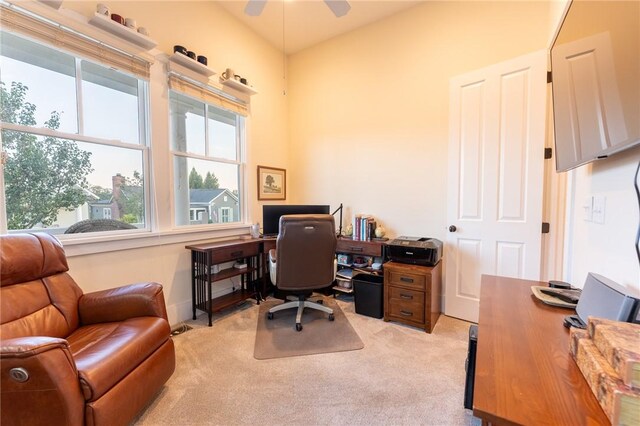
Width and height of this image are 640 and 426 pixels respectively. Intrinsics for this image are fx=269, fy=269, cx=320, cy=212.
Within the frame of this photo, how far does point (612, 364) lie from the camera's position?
0.60m

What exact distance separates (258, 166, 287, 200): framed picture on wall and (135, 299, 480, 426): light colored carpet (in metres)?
1.85

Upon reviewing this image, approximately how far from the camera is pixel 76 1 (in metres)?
1.95

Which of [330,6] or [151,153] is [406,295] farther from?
[151,153]

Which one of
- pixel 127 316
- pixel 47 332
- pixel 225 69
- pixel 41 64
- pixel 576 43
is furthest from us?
pixel 225 69

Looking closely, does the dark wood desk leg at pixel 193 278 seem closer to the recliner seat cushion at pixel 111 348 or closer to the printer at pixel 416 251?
the recliner seat cushion at pixel 111 348

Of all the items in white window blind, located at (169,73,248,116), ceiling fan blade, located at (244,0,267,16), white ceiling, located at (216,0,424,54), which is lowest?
A: white window blind, located at (169,73,248,116)

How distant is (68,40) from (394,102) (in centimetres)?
293

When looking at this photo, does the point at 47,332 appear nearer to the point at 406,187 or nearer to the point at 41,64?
the point at 41,64

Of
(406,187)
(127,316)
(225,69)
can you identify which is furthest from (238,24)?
(127,316)

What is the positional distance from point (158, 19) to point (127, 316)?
2.55 m

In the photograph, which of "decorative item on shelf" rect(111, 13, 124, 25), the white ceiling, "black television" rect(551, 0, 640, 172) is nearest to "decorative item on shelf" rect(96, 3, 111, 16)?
"decorative item on shelf" rect(111, 13, 124, 25)

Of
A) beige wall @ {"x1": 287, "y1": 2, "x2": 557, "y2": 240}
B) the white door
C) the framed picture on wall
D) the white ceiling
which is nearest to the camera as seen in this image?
the white door

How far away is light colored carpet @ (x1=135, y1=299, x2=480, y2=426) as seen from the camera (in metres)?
1.49

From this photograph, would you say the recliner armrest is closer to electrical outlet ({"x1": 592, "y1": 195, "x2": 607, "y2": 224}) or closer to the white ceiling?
electrical outlet ({"x1": 592, "y1": 195, "x2": 607, "y2": 224})
